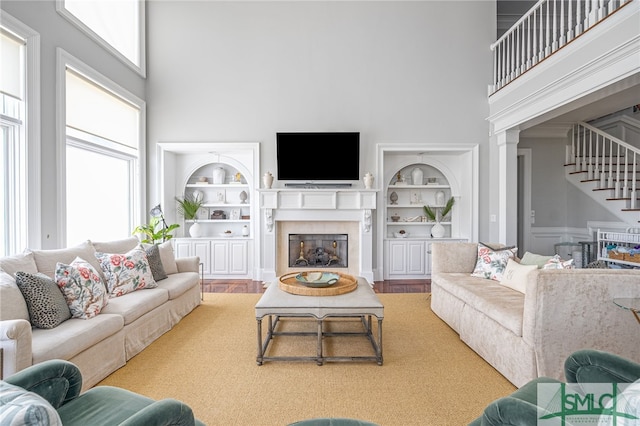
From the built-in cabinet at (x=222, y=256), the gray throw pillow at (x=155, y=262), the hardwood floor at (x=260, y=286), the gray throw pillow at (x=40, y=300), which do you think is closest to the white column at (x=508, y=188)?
the hardwood floor at (x=260, y=286)

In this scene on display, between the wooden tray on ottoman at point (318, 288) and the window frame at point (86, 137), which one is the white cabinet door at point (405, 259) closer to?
the wooden tray on ottoman at point (318, 288)

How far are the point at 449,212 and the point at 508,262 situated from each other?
277 centimetres

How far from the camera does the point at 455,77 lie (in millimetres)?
5363

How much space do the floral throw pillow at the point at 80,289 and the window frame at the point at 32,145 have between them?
1253 millimetres

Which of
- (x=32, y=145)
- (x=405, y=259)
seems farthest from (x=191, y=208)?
(x=405, y=259)

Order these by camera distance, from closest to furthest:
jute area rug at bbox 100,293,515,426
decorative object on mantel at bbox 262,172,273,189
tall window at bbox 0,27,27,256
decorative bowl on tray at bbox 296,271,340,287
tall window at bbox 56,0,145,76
Answer: 1. jute area rug at bbox 100,293,515,426
2. decorative bowl on tray at bbox 296,271,340,287
3. tall window at bbox 0,27,27,256
4. tall window at bbox 56,0,145,76
5. decorative object on mantel at bbox 262,172,273,189

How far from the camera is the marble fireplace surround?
524 centimetres

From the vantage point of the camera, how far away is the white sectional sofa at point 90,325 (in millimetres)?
1728

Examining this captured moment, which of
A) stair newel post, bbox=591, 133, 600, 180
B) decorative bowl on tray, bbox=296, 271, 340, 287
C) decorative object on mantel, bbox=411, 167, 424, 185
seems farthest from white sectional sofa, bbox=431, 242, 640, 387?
stair newel post, bbox=591, 133, 600, 180

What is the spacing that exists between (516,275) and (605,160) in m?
4.46

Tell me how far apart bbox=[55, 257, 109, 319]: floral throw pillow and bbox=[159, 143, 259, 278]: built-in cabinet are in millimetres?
2981

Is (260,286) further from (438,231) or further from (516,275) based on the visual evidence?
(516,275)

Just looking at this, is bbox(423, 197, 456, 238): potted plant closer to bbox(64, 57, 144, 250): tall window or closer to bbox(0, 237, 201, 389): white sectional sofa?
bbox(0, 237, 201, 389): white sectional sofa

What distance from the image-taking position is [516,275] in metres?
3.01
